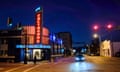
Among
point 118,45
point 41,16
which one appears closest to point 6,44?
point 41,16

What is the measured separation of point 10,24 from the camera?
208ft

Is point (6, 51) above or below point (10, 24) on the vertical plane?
below

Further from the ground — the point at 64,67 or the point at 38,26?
the point at 38,26

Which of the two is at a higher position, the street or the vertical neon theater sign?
the vertical neon theater sign

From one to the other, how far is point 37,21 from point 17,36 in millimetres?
5466

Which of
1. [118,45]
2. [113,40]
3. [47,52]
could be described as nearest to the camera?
[47,52]

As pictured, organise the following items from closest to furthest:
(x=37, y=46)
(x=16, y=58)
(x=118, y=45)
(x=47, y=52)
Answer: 1. (x=16, y=58)
2. (x=37, y=46)
3. (x=47, y=52)
4. (x=118, y=45)

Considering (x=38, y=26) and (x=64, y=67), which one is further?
(x=38, y=26)

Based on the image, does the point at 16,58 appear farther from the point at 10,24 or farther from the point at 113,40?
the point at 113,40

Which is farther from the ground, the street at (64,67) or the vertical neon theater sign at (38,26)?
the vertical neon theater sign at (38,26)

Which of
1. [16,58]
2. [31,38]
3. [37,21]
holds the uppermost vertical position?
[37,21]

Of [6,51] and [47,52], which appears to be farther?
[47,52]

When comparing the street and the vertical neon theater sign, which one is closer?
the street

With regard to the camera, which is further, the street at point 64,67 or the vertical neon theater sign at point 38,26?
the vertical neon theater sign at point 38,26
